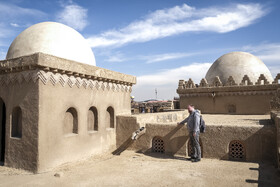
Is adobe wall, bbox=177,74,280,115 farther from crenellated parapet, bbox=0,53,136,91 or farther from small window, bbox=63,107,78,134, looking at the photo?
small window, bbox=63,107,78,134

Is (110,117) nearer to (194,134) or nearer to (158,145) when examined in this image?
(158,145)

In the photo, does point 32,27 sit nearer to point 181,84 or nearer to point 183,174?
point 183,174

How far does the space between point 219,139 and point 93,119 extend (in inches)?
179

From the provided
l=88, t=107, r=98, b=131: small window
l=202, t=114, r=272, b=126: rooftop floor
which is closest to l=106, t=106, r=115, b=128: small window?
l=88, t=107, r=98, b=131: small window

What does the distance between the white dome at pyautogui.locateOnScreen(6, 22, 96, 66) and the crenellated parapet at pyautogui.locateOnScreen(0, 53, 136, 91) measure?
89cm

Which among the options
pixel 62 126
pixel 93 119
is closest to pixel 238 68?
pixel 93 119

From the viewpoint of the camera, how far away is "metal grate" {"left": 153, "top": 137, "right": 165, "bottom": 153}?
7.70 metres

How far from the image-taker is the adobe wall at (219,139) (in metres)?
6.10

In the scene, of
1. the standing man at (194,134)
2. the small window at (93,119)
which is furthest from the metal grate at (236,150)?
the small window at (93,119)

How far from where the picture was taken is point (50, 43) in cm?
761

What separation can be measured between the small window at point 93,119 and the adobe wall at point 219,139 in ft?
5.66

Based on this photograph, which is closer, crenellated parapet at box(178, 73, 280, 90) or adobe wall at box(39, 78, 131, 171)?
adobe wall at box(39, 78, 131, 171)

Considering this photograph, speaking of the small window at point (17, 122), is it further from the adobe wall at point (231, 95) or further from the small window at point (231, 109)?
the small window at point (231, 109)

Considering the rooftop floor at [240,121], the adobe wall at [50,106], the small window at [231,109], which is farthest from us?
the small window at [231,109]
